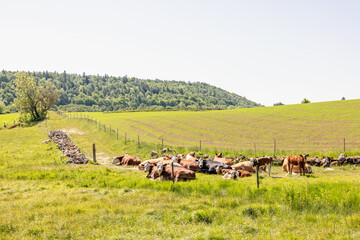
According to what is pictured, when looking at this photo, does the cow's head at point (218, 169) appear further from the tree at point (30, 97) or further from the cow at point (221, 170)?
the tree at point (30, 97)

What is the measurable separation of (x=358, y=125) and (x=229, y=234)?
4589 centimetres

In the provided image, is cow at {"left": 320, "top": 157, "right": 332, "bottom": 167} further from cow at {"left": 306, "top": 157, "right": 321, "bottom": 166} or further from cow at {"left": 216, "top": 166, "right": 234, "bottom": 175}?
cow at {"left": 216, "top": 166, "right": 234, "bottom": 175}

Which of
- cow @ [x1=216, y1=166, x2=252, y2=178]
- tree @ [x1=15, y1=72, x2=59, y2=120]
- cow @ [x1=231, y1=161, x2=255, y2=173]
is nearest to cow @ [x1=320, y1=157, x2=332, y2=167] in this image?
cow @ [x1=231, y1=161, x2=255, y2=173]

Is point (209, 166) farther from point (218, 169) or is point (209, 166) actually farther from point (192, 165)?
point (192, 165)

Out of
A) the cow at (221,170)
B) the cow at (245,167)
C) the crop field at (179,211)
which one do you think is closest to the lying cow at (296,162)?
the cow at (245,167)

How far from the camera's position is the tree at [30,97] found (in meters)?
69.5

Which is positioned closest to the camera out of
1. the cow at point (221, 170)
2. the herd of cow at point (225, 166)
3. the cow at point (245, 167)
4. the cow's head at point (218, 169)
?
the herd of cow at point (225, 166)

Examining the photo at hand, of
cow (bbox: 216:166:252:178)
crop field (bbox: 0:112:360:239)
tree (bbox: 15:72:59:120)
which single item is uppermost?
tree (bbox: 15:72:59:120)

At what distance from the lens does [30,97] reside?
70.1 m

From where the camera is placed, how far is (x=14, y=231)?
8.59 metres

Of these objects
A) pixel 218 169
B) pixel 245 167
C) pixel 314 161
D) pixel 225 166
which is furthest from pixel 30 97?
pixel 314 161

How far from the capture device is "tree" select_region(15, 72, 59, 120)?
69500 mm

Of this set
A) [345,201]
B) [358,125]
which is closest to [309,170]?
[345,201]

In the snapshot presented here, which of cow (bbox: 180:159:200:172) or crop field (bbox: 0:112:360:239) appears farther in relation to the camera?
cow (bbox: 180:159:200:172)
